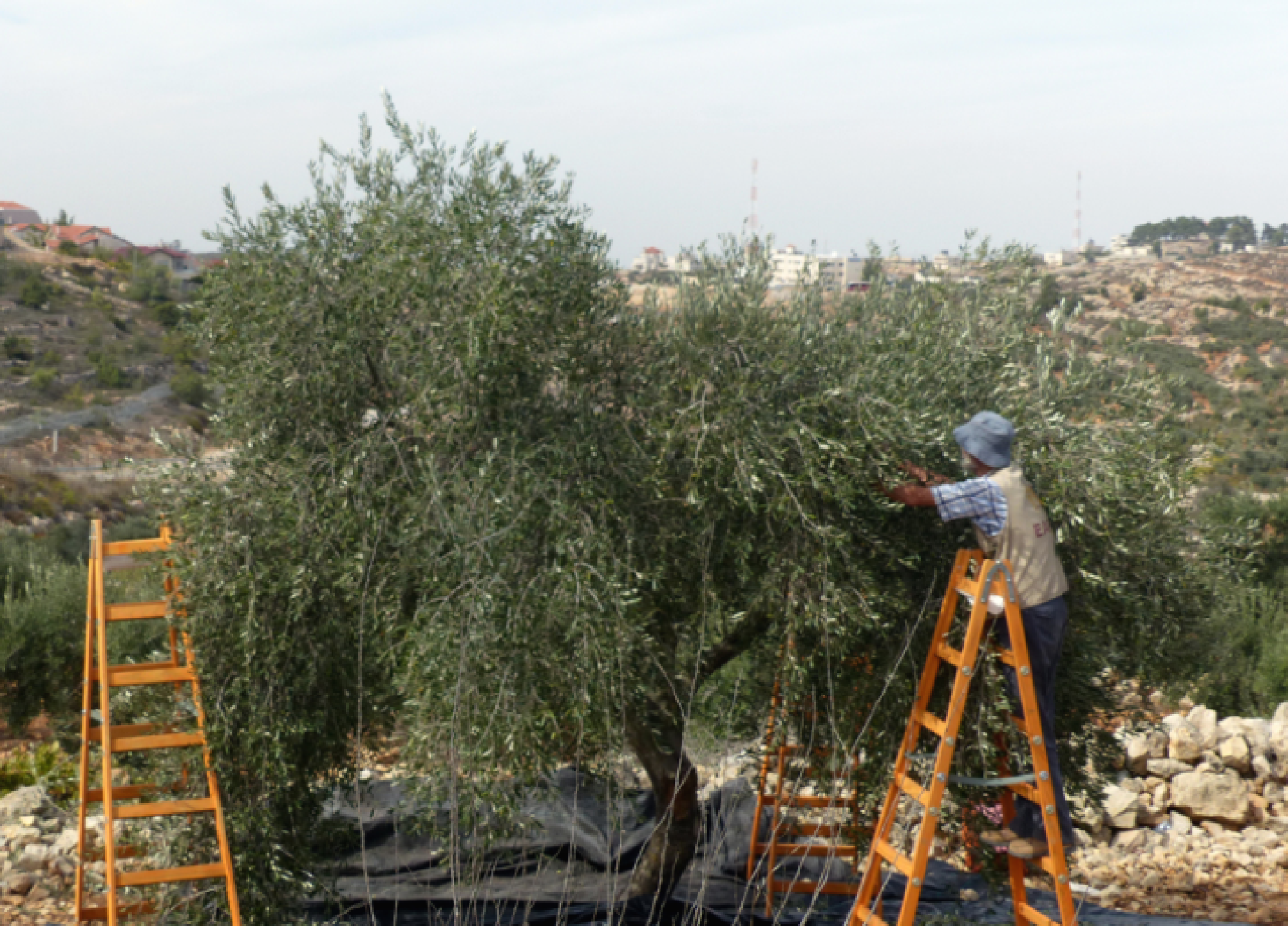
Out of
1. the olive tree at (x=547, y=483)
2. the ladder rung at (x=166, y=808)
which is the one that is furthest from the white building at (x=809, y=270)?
the ladder rung at (x=166, y=808)

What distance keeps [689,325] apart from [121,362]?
2022 inches

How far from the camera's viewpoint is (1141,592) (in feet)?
18.8

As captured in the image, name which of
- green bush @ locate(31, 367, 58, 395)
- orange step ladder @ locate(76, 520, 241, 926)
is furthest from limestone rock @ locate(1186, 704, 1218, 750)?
green bush @ locate(31, 367, 58, 395)

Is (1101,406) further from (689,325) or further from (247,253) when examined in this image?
(247,253)

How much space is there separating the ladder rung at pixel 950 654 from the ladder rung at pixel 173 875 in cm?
376

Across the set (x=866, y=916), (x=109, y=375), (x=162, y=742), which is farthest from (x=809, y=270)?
(x=109, y=375)

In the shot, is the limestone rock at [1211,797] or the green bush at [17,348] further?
the green bush at [17,348]

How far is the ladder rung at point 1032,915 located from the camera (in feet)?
16.8

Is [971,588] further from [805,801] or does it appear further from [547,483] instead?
[805,801]

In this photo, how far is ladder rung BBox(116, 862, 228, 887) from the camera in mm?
5648

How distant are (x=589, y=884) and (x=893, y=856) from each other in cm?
303

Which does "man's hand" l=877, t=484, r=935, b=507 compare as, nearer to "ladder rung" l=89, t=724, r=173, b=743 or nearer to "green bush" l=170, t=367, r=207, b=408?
"ladder rung" l=89, t=724, r=173, b=743

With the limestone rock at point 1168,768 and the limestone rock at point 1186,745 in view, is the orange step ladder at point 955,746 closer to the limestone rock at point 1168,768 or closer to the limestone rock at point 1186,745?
the limestone rock at point 1168,768

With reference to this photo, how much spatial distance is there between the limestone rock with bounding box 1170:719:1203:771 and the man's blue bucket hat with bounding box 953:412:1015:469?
6.79m
